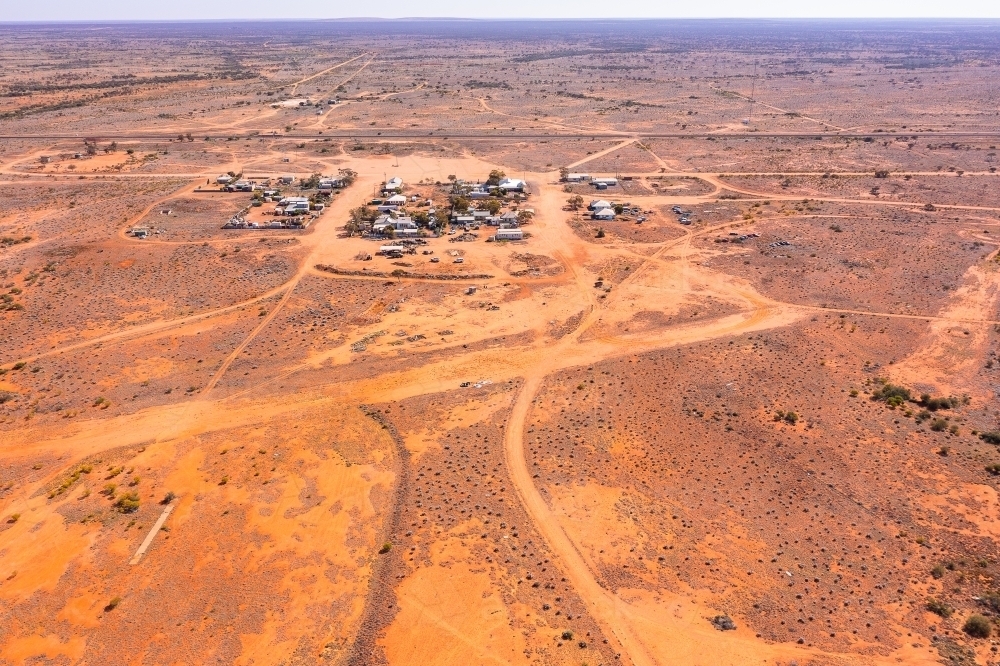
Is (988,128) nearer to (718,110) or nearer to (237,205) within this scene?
(718,110)

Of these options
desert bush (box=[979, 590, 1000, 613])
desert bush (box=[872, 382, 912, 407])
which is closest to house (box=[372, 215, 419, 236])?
desert bush (box=[872, 382, 912, 407])

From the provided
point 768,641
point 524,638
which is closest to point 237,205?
point 524,638

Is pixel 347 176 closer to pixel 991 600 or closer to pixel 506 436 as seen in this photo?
pixel 506 436

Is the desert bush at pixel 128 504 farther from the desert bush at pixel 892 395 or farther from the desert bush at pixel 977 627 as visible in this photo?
the desert bush at pixel 892 395

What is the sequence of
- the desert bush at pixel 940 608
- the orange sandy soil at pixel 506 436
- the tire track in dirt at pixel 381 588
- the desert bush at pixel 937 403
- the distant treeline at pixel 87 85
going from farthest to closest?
the distant treeline at pixel 87 85 → the desert bush at pixel 937 403 → the orange sandy soil at pixel 506 436 → the desert bush at pixel 940 608 → the tire track in dirt at pixel 381 588

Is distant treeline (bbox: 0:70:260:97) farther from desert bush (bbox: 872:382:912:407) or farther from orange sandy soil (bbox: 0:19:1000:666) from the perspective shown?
desert bush (bbox: 872:382:912:407)

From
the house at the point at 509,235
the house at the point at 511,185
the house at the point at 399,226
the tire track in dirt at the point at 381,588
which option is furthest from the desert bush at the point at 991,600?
the house at the point at 511,185
